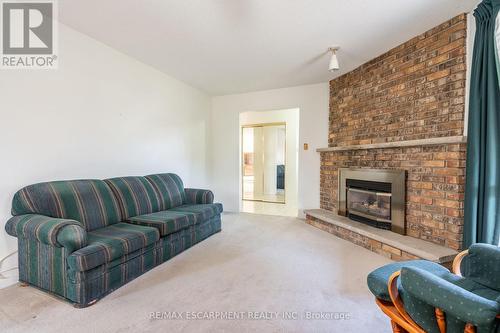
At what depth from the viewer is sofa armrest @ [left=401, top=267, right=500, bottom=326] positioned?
0.86 meters

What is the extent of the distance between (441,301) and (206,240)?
2767 mm

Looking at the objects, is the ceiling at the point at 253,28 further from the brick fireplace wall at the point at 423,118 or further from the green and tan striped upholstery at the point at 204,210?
the green and tan striped upholstery at the point at 204,210

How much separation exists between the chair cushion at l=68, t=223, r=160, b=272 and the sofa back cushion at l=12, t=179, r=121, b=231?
0.45ft

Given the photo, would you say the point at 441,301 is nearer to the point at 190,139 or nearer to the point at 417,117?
the point at 417,117

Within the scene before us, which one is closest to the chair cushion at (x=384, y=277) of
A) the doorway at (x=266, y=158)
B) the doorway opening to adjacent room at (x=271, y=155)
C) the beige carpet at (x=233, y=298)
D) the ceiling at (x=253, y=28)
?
the beige carpet at (x=233, y=298)

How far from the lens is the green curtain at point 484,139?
201cm

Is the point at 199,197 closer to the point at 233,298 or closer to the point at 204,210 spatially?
the point at 204,210

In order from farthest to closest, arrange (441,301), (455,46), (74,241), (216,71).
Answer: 1. (216,71)
2. (455,46)
3. (74,241)
4. (441,301)

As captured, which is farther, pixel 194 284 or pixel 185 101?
pixel 185 101

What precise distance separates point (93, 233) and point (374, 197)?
127 inches

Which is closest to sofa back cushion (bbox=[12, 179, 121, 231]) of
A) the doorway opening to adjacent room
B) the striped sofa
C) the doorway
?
the striped sofa

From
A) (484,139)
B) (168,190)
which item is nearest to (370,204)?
(484,139)

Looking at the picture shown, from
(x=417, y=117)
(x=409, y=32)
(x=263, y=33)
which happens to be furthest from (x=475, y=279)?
(x=263, y=33)

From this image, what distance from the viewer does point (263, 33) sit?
2641 millimetres
